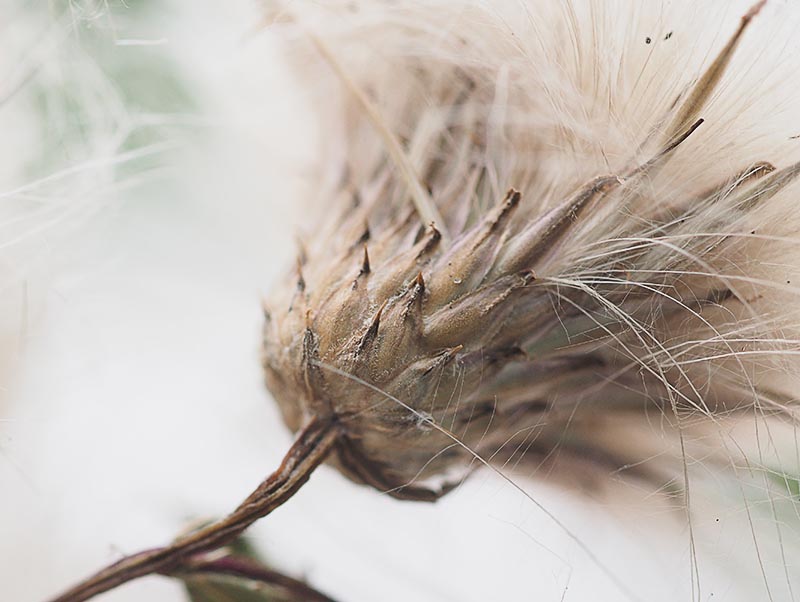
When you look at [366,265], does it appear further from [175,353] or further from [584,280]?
[175,353]

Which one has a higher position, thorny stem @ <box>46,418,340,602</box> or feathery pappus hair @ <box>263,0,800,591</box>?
feathery pappus hair @ <box>263,0,800,591</box>

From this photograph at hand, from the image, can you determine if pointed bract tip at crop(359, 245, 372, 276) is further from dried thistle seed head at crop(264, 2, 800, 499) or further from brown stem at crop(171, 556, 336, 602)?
brown stem at crop(171, 556, 336, 602)

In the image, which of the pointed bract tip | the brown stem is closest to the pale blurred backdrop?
the brown stem

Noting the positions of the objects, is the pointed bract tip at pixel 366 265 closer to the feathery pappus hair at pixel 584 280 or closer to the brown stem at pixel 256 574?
the feathery pappus hair at pixel 584 280

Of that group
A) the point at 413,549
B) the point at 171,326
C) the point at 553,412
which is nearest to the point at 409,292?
the point at 553,412

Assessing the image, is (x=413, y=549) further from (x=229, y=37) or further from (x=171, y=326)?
(x=229, y=37)

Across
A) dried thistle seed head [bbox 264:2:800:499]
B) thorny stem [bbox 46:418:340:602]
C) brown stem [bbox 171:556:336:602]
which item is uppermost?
dried thistle seed head [bbox 264:2:800:499]
